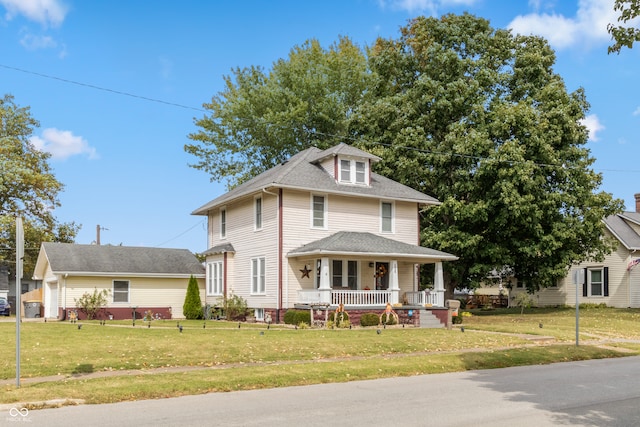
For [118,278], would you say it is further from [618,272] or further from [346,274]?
[618,272]

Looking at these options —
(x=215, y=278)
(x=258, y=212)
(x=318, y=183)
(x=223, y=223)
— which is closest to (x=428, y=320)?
(x=318, y=183)

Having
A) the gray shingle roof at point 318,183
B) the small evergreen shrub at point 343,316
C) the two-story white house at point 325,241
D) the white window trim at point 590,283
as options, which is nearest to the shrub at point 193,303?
the two-story white house at point 325,241

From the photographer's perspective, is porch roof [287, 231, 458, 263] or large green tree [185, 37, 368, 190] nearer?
porch roof [287, 231, 458, 263]

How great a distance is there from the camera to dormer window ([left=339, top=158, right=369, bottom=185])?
32.2 m

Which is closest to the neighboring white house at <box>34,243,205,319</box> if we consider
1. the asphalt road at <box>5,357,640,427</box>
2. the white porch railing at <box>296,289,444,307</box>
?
the white porch railing at <box>296,289,444,307</box>

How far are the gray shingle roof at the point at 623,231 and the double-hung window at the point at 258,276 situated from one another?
24.0m

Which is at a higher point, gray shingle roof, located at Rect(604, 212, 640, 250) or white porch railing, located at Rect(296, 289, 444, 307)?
gray shingle roof, located at Rect(604, 212, 640, 250)

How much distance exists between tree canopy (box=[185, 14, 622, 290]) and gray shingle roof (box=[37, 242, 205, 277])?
11341 mm

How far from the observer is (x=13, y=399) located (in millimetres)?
10320

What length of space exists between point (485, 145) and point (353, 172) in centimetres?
775

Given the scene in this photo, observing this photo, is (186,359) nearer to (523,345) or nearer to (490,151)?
(523,345)

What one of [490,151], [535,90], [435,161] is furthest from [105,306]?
[535,90]

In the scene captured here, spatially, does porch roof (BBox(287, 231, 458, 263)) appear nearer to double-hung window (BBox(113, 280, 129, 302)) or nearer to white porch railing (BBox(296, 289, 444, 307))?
white porch railing (BBox(296, 289, 444, 307))

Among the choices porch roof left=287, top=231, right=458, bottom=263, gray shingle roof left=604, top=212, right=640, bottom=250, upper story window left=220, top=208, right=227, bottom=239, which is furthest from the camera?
gray shingle roof left=604, top=212, right=640, bottom=250
